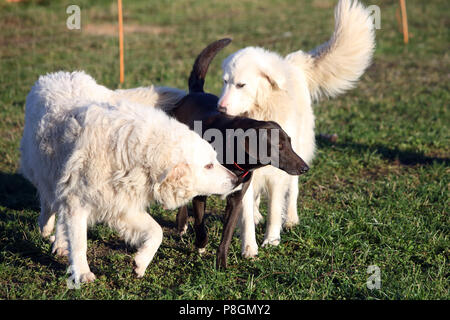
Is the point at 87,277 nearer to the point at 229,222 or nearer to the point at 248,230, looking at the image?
the point at 229,222

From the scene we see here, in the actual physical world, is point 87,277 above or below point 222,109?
below

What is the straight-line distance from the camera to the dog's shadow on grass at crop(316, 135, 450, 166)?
6.37m

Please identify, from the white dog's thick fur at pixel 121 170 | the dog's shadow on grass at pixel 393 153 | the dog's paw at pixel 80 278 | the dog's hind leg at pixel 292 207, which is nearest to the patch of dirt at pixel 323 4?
the dog's shadow on grass at pixel 393 153

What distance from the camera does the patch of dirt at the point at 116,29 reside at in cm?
1337

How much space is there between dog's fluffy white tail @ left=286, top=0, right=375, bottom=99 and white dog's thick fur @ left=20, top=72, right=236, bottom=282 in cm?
202

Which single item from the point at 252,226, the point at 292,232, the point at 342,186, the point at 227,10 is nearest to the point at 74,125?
the point at 252,226

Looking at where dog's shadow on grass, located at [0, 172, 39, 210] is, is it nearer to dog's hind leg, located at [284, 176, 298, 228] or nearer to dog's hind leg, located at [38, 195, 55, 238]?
dog's hind leg, located at [38, 195, 55, 238]

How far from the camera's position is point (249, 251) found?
4266mm

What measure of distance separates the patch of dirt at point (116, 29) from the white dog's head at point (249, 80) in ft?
30.4

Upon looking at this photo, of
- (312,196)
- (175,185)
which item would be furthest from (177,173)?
(312,196)

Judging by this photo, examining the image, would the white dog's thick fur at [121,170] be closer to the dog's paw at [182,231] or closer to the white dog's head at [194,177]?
the white dog's head at [194,177]

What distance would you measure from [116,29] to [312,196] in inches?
389

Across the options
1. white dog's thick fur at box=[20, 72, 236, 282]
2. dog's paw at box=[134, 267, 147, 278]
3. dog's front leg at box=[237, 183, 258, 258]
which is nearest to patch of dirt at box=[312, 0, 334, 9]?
dog's front leg at box=[237, 183, 258, 258]
